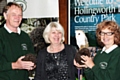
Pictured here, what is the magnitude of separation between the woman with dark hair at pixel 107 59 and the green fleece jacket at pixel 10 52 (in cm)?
60

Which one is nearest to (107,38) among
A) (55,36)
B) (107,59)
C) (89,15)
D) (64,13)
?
(107,59)

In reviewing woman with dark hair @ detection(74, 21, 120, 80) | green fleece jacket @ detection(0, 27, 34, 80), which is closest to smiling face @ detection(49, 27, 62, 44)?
green fleece jacket @ detection(0, 27, 34, 80)

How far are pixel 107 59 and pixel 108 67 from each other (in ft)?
0.22

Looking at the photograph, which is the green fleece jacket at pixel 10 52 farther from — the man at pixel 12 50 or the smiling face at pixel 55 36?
the smiling face at pixel 55 36

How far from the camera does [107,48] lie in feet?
6.26

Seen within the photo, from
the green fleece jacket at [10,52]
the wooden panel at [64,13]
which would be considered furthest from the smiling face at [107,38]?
the wooden panel at [64,13]

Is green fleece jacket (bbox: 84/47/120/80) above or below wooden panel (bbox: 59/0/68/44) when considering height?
below

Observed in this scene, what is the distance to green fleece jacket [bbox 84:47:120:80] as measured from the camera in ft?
5.84

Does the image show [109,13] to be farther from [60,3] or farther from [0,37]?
[0,37]

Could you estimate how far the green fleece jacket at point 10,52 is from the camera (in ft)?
6.88

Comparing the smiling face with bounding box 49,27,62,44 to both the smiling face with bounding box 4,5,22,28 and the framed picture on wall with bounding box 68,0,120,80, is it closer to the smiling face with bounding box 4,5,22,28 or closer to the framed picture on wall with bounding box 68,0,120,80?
the smiling face with bounding box 4,5,22,28

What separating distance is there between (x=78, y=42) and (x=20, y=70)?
0.73 m

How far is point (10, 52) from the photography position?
2127mm

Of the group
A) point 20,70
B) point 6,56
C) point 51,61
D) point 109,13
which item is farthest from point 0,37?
point 109,13
